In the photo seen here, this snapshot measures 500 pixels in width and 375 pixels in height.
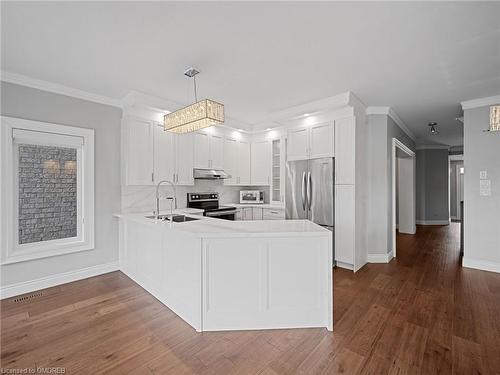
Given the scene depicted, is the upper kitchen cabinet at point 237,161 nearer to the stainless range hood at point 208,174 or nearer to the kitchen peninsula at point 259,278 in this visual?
the stainless range hood at point 208,174

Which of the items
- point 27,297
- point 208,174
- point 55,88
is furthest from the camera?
point 208,174

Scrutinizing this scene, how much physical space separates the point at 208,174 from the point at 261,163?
142 centimetres

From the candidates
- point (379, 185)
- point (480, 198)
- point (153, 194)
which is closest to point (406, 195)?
point (480, 198)

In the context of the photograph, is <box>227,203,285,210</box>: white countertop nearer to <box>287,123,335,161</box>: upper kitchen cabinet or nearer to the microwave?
the microwave

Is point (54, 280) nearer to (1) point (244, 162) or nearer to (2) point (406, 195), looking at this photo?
(1) point (244, 162)

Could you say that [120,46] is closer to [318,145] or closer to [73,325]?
[73,325]

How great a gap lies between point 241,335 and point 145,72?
10.00 feet

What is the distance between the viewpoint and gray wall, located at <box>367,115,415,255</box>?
4.31 m

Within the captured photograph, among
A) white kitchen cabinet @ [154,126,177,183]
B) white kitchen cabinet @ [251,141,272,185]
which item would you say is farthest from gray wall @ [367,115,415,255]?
white kitchen cabinet @ [154,126,177,183]

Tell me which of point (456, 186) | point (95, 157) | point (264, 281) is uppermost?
point (95, 157)

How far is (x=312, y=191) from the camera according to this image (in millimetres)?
4195

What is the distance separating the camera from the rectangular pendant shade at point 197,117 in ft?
8.15

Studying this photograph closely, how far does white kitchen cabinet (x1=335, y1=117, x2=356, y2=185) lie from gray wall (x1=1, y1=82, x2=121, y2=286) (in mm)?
3510

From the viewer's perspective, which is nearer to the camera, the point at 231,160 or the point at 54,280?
the point at 54,280
